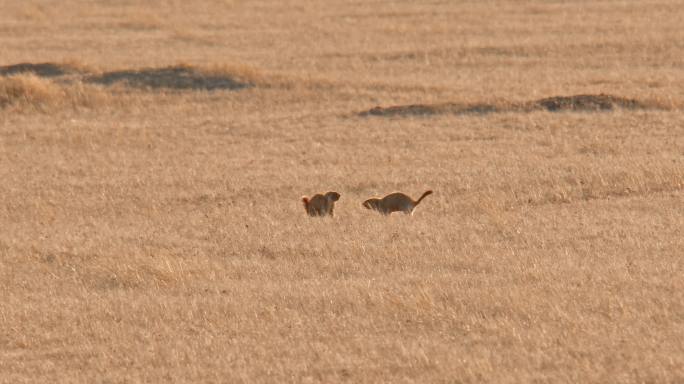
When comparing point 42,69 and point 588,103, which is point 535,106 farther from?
point 42,69

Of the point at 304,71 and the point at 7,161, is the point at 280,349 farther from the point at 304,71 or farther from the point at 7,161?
the point at 304,71

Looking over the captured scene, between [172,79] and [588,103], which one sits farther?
[172,79]

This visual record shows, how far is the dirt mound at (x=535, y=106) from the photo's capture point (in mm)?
17906

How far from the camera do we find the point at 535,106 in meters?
18.0

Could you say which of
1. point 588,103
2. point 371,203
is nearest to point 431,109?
point 588,103

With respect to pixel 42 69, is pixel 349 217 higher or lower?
higher

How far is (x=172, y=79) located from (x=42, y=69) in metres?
2.69

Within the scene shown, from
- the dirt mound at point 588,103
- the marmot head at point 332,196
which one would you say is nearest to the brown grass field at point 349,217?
the dirt mound at point 588,103

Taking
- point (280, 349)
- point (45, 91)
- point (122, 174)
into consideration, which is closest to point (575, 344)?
point (280, 349)

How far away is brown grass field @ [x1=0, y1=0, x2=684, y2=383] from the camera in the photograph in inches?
300

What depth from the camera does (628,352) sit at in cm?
725

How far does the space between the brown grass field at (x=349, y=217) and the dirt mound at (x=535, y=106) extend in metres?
0.04

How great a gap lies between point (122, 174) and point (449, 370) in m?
7.99

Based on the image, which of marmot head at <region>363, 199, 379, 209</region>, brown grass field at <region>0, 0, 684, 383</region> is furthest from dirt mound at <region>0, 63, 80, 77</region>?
marmot head at <region>363, 199, 379, 209</region>
